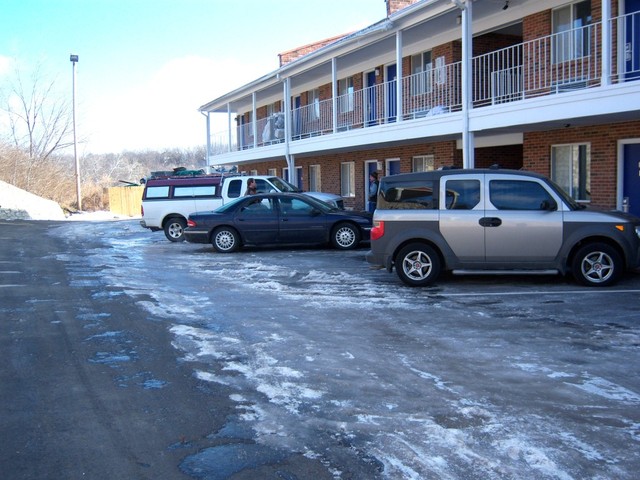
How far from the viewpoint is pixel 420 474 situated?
397 cm

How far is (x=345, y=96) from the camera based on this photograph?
24.4 meters

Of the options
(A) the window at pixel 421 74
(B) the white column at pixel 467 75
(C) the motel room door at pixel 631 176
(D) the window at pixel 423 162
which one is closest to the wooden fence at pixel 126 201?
(D) the window at pixel 423 162

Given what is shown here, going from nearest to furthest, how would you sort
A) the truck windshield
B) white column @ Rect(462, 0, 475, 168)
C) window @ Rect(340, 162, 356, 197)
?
white column @ Rect(462, 0, 475, 168), the truck windshield, window @ Rect(340, 162, 356, 197)

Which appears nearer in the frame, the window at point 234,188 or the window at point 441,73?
the window at point 441,73

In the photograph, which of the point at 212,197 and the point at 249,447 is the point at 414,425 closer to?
the point at 249,447

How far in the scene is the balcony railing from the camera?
1374cm

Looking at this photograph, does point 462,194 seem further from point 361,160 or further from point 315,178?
point 315,178

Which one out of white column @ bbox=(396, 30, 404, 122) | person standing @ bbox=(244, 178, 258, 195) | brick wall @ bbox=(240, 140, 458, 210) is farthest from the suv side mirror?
person standing @ bbox=(244, 178, 258, 195)

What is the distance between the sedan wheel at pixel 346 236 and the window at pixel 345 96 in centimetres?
884

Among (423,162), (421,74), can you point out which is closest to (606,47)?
(421,74)

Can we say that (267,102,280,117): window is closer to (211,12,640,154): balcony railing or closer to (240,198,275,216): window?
(211,12,640,154): balcony railing

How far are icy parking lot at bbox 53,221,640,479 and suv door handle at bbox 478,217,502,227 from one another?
97cm

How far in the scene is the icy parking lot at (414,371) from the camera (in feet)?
13.9

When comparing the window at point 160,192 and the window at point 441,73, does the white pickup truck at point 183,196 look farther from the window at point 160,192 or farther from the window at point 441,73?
the window at point 441,73
